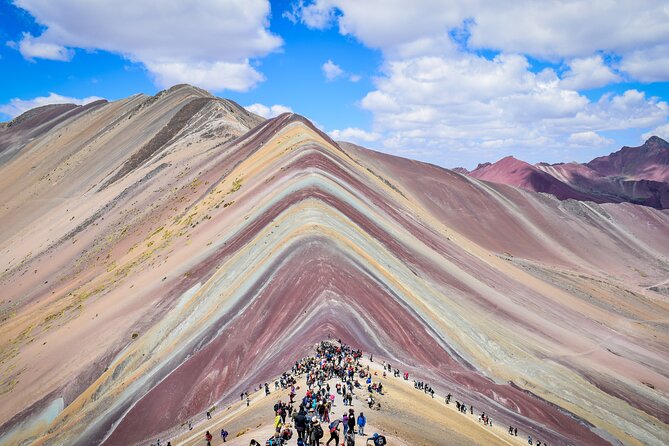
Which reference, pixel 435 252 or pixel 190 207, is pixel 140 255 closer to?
pixel 190 207

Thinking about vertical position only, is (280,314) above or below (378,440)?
above

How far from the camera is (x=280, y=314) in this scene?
27375mm

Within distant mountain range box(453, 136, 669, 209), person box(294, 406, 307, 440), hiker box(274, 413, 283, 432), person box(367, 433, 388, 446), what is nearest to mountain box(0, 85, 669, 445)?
person box(367, 433, 388, 446)

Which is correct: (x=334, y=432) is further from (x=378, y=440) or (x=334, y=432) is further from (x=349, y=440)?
(x=378, y=440)

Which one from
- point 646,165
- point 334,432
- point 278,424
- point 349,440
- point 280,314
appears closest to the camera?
point 349,440

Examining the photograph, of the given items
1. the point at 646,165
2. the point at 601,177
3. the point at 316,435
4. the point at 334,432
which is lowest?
the point at 316,435

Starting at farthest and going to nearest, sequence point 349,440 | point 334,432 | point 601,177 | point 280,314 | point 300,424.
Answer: point 601,177 < point 280,314 < point 300,424 < point 334,432 < point 349,440

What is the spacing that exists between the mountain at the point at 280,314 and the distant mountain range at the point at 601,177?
235 feet

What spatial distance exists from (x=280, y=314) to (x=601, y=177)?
175250 millimetres

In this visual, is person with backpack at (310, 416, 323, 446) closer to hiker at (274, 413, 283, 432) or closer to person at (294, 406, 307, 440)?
person at (294, 406, 307, 440)

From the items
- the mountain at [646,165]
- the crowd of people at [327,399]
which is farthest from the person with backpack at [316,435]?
the mountain at [646,165]

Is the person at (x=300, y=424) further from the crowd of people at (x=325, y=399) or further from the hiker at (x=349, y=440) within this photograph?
the hiker at (x=349, y=440)

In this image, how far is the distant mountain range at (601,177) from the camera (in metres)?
152

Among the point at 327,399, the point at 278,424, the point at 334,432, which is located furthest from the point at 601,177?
the point at 334,432
